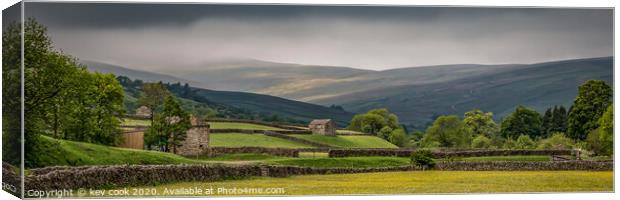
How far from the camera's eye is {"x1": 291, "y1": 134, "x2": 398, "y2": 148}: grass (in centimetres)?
5198

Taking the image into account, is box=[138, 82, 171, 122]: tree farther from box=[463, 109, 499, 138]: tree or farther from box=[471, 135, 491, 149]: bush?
box=[471, 135, 491, 149]: bush

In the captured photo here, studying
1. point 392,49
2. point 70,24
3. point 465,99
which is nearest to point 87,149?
point 70,24

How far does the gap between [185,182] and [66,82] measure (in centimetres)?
476

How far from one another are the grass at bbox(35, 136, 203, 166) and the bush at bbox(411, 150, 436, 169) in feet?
27.6

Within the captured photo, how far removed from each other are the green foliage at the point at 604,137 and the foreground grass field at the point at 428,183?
0.98 m

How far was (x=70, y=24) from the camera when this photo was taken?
110 feet

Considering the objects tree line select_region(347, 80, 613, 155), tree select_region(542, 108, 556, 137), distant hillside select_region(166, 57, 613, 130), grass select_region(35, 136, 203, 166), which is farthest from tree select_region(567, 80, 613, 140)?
grass select_region(35, 136, 203, 166)

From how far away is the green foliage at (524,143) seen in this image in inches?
1961

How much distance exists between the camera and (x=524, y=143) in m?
51.5

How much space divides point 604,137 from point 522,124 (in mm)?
12973

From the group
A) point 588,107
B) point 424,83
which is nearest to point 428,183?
point 588,107

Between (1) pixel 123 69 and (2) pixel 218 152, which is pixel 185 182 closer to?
(1) pixel 123 69

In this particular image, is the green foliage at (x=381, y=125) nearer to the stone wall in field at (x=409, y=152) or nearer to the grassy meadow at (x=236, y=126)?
the stone wall in field at (x=409, y=152)

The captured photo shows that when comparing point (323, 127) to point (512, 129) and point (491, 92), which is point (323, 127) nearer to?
point (512, 129)
